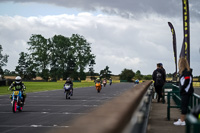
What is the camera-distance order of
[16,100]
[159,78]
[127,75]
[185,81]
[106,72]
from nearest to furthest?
[185,81], [16,100], [159,78], [127,75], [106,72]

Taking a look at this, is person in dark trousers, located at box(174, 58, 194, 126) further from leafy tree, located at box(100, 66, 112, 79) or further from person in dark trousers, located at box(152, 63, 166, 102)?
leafy tree, located at box(100, 66, 112, 79)

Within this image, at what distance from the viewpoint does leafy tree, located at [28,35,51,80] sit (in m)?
107

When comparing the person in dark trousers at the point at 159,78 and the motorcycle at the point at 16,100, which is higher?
the person in dark trousers at the point at 159,78

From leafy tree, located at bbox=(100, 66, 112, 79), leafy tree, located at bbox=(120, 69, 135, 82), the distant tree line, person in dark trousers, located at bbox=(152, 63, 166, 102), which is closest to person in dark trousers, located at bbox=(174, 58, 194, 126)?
person in dark trousers, located at bbox=(152, 63, 166, 102)

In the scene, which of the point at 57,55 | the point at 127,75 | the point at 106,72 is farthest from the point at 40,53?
the point at 106,72

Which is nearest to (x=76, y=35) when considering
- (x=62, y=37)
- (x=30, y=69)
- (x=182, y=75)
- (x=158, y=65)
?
(x=62, y=37)

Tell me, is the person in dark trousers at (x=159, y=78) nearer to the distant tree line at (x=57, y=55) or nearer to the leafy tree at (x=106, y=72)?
the distant tree line at (x=57, y=55)

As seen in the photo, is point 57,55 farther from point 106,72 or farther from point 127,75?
point 106,72

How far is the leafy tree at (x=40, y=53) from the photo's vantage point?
10725cm

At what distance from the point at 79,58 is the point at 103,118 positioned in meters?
106

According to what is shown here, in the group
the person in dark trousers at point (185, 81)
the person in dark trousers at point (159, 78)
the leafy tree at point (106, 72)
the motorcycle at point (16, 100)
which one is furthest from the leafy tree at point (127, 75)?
the person in dark trousers at point (185, 81)

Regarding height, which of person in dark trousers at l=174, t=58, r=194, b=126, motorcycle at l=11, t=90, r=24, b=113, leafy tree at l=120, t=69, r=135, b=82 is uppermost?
leafy tree at l=120, t=69, r=135, b=82

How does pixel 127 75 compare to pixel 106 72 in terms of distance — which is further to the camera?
pixel 106 72

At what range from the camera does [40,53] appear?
350 ft
